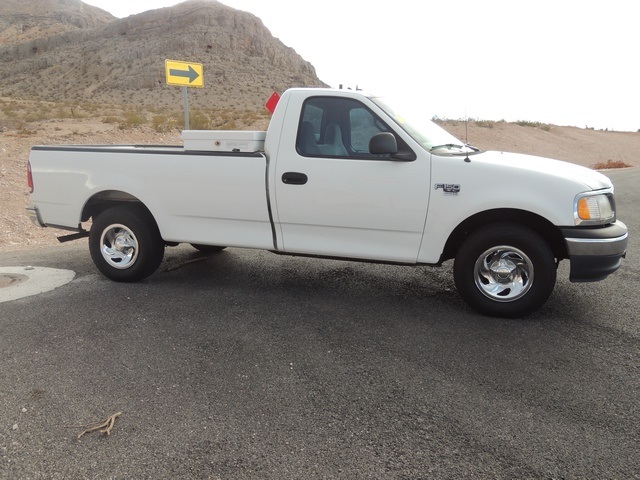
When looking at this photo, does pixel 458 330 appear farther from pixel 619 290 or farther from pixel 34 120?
pixel 34 120

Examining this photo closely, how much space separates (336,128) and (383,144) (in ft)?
2.42

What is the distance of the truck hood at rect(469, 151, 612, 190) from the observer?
452 cm

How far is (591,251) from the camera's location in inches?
172

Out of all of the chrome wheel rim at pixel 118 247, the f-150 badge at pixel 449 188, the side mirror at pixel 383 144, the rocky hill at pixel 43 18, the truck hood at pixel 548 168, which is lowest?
the chrome wheel rim at pixel 118 247

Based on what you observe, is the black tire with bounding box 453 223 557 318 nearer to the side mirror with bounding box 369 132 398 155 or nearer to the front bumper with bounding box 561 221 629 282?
the front bumper with bounding box 561 221 629 282

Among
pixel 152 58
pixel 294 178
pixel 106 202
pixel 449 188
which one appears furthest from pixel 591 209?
pixel 152 58

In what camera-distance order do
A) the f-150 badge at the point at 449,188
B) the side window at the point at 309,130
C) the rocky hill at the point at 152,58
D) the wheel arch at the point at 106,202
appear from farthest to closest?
the rocky hill at the point at 152,58, the wheel arch at the point at 106,202, the side window at the point at 309,130, the f-150 badge at the point at 449,188

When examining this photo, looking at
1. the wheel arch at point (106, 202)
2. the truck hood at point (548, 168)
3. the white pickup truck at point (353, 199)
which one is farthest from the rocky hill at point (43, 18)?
the truck hood at point (548, 168)

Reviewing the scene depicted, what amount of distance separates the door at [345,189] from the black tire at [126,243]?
1.58m

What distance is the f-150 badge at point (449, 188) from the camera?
183 inches

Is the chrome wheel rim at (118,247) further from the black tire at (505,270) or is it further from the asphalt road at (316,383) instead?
the black tire at (505,270)

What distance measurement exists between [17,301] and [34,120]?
2030 cm

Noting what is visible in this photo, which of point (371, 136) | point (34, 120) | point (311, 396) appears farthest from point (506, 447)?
point (34, 120)

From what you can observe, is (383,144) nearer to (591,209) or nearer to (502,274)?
(502,274)
